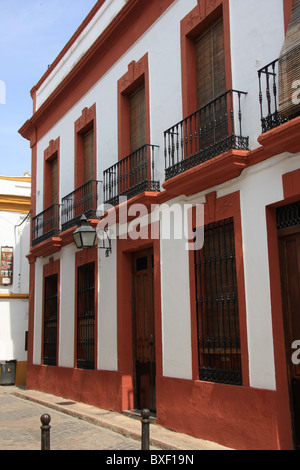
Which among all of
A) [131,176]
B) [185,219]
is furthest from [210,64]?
[131,176]

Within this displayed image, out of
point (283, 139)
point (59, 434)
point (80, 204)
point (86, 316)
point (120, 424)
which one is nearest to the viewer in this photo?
point (283, 139)

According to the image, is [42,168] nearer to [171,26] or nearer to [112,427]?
[171,26]

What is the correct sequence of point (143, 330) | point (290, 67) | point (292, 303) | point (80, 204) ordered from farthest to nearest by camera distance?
1. point (80, 204)
2. point (143, 330)
3. point (292, 303)
4. point (290, 67)

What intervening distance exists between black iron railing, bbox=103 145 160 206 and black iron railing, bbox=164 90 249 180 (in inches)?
17.8

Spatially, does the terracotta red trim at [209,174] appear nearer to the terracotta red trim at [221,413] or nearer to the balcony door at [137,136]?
the balcony door at [137,136]

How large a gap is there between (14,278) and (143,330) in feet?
26.4

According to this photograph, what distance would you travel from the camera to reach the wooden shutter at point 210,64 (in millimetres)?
7137

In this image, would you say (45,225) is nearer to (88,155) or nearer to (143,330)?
(88,155)

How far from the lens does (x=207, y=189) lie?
22.7ft

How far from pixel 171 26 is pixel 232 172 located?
3.10 m

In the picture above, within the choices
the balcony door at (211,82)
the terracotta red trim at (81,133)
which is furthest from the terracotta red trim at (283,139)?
the terracotta red trim at (81,133)

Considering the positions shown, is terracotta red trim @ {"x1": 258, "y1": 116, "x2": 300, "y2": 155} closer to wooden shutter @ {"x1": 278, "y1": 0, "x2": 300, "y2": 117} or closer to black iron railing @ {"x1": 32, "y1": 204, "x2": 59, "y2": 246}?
wooden shutter @ {"x1": 278, "y1": 0, "x2": 300, "y2": 117}

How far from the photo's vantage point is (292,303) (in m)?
5.74

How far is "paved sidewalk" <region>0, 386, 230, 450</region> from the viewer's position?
6324 mm
